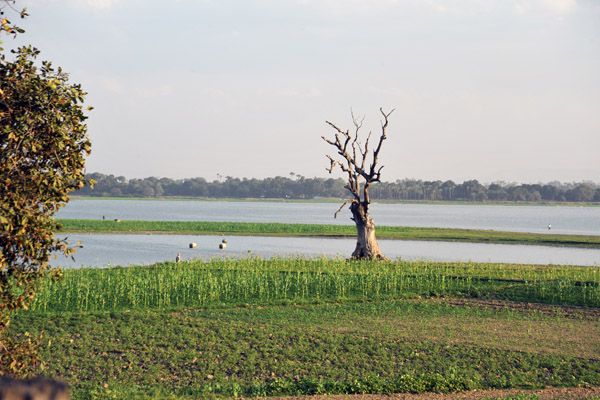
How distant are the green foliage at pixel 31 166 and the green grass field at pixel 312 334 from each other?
2.75 metres

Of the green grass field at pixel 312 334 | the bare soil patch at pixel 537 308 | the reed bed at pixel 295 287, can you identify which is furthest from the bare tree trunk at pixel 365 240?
the bare soil patch at pixel 537 308

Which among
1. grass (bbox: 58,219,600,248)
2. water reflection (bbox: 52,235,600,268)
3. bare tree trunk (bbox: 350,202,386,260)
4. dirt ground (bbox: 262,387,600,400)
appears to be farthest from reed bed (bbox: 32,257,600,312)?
grass (bbox: 58,219,600,248)

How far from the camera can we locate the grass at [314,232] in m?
59.2

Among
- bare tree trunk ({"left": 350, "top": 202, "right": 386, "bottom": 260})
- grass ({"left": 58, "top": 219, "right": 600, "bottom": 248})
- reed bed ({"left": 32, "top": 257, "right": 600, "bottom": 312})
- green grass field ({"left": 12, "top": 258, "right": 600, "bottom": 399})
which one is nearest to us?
green grass field ({"left": 12, "top": 258, "right": 600, "bottom": 399})

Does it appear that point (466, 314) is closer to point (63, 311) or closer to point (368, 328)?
point (368, 328)

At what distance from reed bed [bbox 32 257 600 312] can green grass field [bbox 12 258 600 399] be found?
98mm

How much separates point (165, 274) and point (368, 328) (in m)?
12.9

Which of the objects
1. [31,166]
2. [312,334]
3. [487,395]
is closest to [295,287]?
[312,334]

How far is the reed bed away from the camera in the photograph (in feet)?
68.2

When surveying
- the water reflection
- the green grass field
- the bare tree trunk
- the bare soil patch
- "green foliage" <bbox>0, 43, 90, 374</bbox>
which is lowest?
the water reflection

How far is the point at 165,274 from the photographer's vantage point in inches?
1059

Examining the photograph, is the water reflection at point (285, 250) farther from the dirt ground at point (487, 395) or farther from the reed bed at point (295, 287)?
the dirt ground at point (487, 395)

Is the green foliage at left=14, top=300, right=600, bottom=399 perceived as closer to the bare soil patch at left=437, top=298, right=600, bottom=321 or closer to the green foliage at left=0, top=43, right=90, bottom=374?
the bare soil patch at left=437, top=298, right=600, bottom=321

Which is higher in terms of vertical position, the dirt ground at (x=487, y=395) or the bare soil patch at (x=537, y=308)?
the dirt ground at (x=487, y=395)
